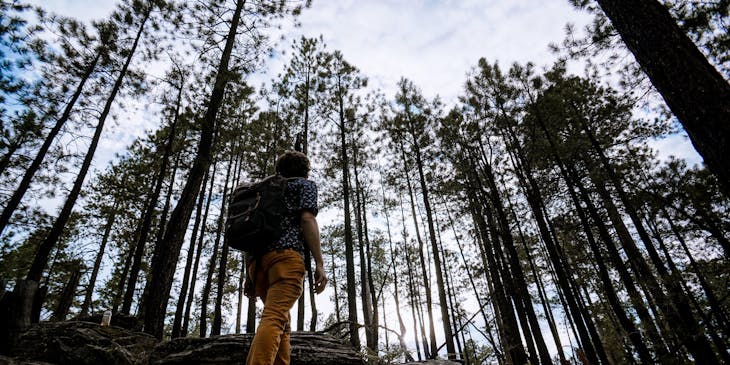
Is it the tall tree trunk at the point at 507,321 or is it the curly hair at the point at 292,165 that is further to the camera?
the tall tree trunk at the point at 507,321

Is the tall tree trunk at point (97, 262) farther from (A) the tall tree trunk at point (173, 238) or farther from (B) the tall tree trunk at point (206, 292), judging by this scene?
(A) the tall tree trunk at point (173, 238)

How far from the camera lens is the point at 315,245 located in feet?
7.01

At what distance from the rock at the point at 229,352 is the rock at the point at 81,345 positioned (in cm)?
39

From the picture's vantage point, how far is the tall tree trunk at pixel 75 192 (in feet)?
25.6

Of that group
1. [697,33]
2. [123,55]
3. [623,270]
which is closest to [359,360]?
[697,33]

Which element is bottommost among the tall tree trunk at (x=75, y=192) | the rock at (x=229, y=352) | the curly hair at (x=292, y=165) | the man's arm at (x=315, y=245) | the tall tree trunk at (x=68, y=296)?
the rock at (x=229, y=352)

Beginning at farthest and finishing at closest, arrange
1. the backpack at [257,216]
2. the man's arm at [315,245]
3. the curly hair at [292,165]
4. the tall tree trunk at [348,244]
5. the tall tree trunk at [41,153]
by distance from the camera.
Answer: the tall tree trunk at [348,244] < the tall tree trunk at [41,153] < the curly hair at [292,165] < the man's arm at [315,245] < the backpack at [257,216]

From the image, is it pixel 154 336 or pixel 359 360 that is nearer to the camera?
pixel 359 360

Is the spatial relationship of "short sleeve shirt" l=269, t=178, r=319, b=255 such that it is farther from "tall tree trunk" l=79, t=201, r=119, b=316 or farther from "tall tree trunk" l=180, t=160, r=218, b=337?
"tall tree trunk" l=79, t=201, r=119, b=316

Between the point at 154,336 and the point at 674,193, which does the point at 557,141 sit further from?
the point at 154,336

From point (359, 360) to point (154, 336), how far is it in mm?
3466

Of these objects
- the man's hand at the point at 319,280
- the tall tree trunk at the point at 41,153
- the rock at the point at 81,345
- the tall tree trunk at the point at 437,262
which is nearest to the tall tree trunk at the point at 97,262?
the tall tree trunk at the point at 41,153

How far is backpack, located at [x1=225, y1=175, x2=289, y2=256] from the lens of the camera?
2.01m

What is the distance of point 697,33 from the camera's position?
13.9ft
